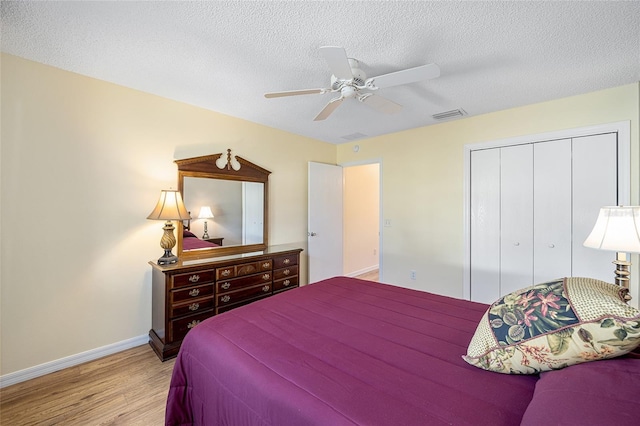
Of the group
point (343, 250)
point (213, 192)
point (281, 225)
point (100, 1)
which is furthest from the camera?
point (343, 250)

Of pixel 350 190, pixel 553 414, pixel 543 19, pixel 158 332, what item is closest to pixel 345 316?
pixel 553 414

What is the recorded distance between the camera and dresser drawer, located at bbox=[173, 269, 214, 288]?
7.68ft

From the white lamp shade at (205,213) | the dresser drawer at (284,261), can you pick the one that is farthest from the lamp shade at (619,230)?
the white lamp shade at (205,213)

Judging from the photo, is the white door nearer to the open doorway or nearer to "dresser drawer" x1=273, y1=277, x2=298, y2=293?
the open doorway

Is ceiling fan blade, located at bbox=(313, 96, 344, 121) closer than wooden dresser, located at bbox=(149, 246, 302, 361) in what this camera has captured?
Yes

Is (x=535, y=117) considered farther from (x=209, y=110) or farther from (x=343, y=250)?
(x=209, y=110)

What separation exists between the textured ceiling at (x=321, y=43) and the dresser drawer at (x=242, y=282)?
1890 millimetres

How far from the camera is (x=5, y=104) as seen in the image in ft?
6.31

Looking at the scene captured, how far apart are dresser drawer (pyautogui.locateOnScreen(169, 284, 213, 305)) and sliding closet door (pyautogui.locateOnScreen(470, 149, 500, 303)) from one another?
3102 millimetres

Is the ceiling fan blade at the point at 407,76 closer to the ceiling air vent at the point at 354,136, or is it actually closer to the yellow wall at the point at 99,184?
the yellow wall at the point at 99,184

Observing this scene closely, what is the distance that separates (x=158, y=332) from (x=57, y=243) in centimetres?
113

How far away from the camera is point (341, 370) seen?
1.05 metres

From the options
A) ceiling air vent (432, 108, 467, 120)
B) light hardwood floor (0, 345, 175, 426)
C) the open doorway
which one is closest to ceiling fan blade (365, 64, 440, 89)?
ceiling air vent (432, 108, 467, 120)

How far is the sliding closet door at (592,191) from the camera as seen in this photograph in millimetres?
2494
